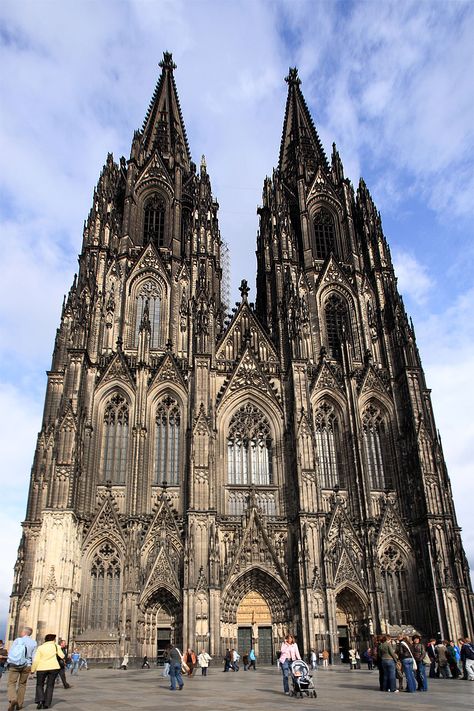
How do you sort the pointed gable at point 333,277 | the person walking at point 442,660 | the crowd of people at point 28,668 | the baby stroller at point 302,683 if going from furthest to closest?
1. the pointed gable at point 333,277
2. the person walking at point 442,660
3. the baby stroller at point 302,683
4. the crowd of people at point 28,668

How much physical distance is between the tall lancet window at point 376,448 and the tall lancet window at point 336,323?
4.71 metres

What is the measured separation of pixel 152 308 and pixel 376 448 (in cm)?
1701

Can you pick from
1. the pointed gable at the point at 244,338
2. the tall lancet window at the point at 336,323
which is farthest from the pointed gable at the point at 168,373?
the tall lancet window at the point at 336,323

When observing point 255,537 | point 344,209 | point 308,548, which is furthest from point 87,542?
point 344,209

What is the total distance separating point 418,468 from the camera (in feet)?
113

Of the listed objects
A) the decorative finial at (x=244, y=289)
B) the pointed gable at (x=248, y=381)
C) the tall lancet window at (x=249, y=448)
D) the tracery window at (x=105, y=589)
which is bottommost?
the tracery window at (x=105, y=589)

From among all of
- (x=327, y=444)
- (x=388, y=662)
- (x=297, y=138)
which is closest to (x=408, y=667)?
(x=388, y=662)

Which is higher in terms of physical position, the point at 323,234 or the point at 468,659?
the point at 323,234

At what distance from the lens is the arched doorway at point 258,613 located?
103ft

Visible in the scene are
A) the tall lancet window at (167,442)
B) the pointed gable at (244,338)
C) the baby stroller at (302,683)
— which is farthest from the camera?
the pointed gable at (244,338)

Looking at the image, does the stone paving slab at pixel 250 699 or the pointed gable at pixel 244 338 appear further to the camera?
the pointed gable at pixel 244 338

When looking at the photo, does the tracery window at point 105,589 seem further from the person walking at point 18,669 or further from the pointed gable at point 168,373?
the person walking at point 18,669

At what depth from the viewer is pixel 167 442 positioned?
1390 inches

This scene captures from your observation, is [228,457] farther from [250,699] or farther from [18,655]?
[18,655]
